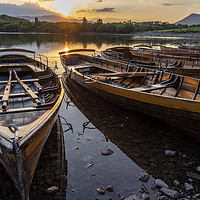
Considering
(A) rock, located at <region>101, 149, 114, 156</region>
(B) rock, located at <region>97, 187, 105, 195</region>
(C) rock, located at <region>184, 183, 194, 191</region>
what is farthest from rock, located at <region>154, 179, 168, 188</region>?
(A) rock, located at <region>101, 149, 114, 156</region>

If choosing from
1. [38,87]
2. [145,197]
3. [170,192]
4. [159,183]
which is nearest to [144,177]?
[159,183]

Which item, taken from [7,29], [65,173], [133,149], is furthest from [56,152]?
[7,29]

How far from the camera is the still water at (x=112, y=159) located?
6203 mm

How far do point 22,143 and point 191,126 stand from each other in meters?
6.79

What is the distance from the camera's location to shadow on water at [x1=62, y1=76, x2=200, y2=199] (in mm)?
6902

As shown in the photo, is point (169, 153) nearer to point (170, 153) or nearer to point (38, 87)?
point (170, 153)

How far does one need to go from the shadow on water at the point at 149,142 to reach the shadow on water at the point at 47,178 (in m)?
2.59

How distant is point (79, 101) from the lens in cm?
1412

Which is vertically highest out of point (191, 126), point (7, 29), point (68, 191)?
point (7, 29)

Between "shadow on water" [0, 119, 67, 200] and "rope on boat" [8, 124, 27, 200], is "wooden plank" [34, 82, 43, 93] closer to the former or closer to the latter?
Answer: "shadow on water" [0, 119, 67, 200]

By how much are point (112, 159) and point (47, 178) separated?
2.67m

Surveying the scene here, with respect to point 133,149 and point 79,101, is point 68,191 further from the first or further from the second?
point 79,101

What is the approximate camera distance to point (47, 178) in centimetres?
655

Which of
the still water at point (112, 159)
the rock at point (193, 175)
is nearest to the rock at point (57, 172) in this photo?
the still water at point (112, 159)
